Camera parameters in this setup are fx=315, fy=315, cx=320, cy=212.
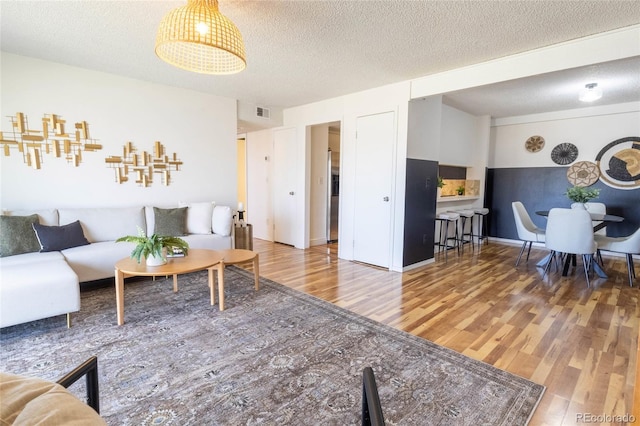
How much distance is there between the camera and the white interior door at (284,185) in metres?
5.75

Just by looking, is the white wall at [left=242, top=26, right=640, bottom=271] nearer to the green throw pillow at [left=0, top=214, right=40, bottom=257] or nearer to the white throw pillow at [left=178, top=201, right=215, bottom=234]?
Result: the white throw pillow at [left=178, top=201, right=215, bottom=234]

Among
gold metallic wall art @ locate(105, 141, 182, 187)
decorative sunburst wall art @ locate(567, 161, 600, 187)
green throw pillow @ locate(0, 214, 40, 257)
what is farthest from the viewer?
decorative sunburst wall art @ locate(567, 161, 600, 187)

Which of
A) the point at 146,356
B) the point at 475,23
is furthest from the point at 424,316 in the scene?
the point at 475,23

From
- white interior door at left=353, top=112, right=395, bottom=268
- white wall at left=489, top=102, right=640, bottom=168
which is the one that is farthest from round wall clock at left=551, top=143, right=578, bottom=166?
white interior door at left=353, top=112, right=395, bottom=268

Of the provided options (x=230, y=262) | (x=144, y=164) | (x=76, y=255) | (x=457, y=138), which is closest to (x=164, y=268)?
(x=230, y=262)

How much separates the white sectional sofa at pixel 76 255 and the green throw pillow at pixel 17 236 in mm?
20

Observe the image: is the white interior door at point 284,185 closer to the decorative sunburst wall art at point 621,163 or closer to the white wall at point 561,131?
the white wall at point 561,131

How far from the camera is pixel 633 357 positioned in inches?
87.9

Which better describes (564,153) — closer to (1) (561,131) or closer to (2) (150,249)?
(1) (561,131)

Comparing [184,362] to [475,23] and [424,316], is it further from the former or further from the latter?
[475,23]

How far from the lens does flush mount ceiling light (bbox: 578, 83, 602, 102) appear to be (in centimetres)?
402

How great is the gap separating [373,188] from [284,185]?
1.98m

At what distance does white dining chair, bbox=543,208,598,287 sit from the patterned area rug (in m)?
2.83

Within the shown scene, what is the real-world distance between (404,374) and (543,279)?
3.12m
